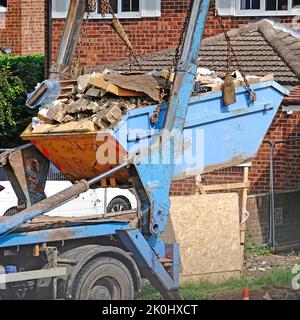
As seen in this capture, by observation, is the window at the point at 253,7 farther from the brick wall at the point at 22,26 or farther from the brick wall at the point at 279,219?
the brick wall at the point at 22,26

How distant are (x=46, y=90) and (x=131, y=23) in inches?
420

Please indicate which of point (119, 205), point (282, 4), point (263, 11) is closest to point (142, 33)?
point (263, 11)

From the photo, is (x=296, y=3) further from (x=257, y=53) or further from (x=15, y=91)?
(x=15, y=91)

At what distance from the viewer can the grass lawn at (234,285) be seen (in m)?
12.8

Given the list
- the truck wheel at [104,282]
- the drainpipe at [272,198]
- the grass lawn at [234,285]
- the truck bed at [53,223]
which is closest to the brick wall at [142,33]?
the drainpipe at [272,198]

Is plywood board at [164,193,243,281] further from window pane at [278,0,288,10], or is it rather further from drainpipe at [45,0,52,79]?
drainpipe at [45,0,52,79]

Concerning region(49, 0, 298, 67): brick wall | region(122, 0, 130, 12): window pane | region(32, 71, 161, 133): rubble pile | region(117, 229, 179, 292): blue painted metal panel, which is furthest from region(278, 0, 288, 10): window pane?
region(117, 229, 179, 292): blue painted metal panel

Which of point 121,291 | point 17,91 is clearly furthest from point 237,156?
point 17,91

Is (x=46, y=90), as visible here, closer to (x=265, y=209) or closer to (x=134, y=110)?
(x=134, y=110)

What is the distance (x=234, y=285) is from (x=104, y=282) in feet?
10.8

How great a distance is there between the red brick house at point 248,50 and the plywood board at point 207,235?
2.96m

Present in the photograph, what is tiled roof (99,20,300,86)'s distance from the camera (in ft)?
60.7

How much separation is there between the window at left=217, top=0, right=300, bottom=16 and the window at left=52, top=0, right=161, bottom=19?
1.57 meters

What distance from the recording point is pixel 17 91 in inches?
993
